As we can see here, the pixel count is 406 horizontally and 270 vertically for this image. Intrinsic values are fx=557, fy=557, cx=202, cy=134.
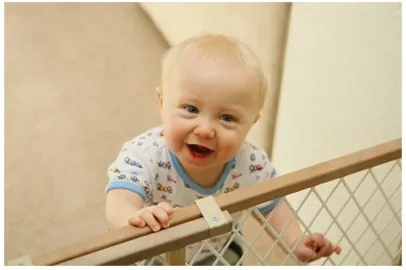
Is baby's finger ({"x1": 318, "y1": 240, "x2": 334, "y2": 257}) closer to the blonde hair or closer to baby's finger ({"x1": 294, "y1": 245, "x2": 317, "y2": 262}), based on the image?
baby's finger ({"x1": 294, "y1": 245, "x2": 317, "y2": 262})

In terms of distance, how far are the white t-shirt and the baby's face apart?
0.06 m

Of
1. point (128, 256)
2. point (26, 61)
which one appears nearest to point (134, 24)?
point (26, 61)

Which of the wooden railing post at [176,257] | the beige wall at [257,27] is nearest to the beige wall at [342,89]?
the beige wall at [257,27]

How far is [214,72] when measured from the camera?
0.66 meters

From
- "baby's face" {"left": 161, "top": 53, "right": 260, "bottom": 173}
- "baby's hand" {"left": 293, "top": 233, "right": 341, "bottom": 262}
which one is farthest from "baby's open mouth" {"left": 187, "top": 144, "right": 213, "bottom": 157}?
"baby's hand" {"left": 293, "top": 233, "right": 341, "bottom": 262}

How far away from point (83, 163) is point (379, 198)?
72cm

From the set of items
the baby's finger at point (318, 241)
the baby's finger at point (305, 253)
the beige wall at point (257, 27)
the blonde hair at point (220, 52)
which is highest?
the beige wall at point (257, 27)

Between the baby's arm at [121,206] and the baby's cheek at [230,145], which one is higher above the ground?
the baby's cheek at [230,145]

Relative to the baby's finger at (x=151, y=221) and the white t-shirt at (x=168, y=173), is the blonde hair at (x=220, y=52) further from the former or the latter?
the baby's finger at (x=151, y=221)

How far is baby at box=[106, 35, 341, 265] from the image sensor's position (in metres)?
0.67

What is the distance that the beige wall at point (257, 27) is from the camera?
1.02 meters

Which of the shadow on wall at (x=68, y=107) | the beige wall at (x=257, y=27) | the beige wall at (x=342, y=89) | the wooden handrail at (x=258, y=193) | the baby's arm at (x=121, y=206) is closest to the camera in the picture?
the wooden handrail at (x=258, y=193)

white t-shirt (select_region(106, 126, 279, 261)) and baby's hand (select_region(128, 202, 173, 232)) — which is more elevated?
white t-shirt (select_region(106, 126, 279, 261))

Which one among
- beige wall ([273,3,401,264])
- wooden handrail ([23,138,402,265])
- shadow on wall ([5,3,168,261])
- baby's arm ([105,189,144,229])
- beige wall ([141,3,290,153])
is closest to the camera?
wooden handrail ([23,138,402,265])
